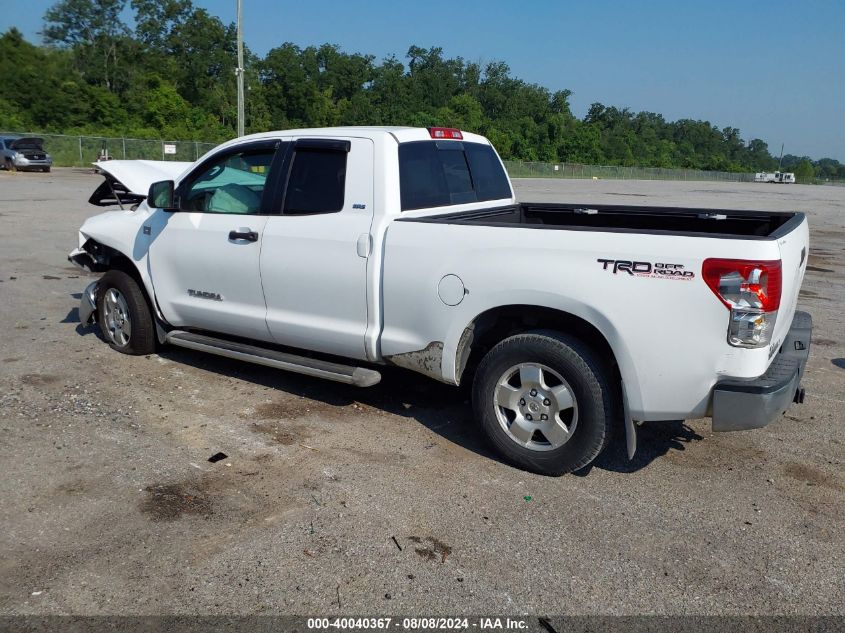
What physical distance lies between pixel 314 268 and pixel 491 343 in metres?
1.29

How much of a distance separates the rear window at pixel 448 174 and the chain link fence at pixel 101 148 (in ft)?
133

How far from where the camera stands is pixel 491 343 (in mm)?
4969

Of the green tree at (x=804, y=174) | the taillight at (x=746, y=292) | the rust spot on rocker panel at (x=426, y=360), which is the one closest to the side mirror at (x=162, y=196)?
the rust spot on rocker panel at (x=426, y=360)

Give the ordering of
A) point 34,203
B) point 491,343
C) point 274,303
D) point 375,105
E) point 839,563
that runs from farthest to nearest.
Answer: point 375,105 → point 34,203 → point 274,303 → point 491,343 → point 839,563

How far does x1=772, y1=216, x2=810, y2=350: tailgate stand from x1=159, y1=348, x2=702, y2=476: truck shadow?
1058 millimetres

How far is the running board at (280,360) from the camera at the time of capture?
5.09 m

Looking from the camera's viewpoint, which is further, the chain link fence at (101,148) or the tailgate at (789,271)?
the chain link fence at (101,148)

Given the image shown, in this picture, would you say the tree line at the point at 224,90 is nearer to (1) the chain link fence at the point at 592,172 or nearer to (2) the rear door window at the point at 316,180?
(1) the chain link fence at the point at 592,172

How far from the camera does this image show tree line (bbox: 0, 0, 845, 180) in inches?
2383

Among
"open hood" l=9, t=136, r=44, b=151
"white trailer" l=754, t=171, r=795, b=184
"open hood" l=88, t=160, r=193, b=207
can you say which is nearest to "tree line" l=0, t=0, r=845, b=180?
"white trailer" l=754, t=171, r=795, b=184

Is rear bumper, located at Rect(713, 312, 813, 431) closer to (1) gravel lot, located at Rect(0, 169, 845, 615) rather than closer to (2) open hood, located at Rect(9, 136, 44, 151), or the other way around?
(1) gravel lot, located at Rect(0, 169, 845, 615)

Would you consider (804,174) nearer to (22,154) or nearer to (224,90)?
(224,90)

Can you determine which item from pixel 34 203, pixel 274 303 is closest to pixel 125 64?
pixel 34 203

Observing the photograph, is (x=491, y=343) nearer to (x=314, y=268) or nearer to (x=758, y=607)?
(x=314, y=268)
